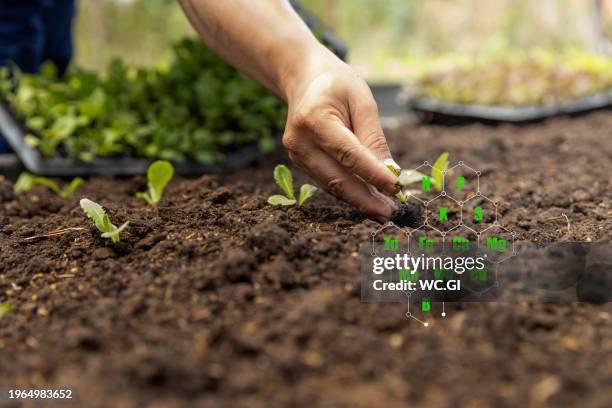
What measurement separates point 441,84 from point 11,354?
452 centimetres

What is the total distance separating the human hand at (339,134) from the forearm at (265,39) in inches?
3.2

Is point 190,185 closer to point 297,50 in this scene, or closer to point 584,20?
point 297,50

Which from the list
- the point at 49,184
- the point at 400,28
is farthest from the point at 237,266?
the point at 400,28

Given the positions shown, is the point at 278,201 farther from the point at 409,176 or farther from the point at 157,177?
the point at 157,177

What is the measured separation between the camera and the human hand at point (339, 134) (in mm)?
1661

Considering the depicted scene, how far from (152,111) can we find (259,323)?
221 centimetres

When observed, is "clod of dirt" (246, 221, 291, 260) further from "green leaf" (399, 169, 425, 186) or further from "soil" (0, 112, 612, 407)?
"green leaf" (399, 169, 425, 186)

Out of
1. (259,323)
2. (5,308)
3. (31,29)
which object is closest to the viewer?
(259,323)

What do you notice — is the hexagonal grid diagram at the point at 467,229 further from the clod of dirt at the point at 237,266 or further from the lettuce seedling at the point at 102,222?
the lettuce seedling at the point at 102,222

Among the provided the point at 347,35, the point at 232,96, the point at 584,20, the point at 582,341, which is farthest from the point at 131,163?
the point at 584,20

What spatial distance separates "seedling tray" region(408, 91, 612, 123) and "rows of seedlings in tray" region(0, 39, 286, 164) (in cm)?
182

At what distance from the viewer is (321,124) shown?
1681 mm

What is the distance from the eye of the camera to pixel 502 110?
4.42m

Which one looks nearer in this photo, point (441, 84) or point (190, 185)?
point (190, 185)
